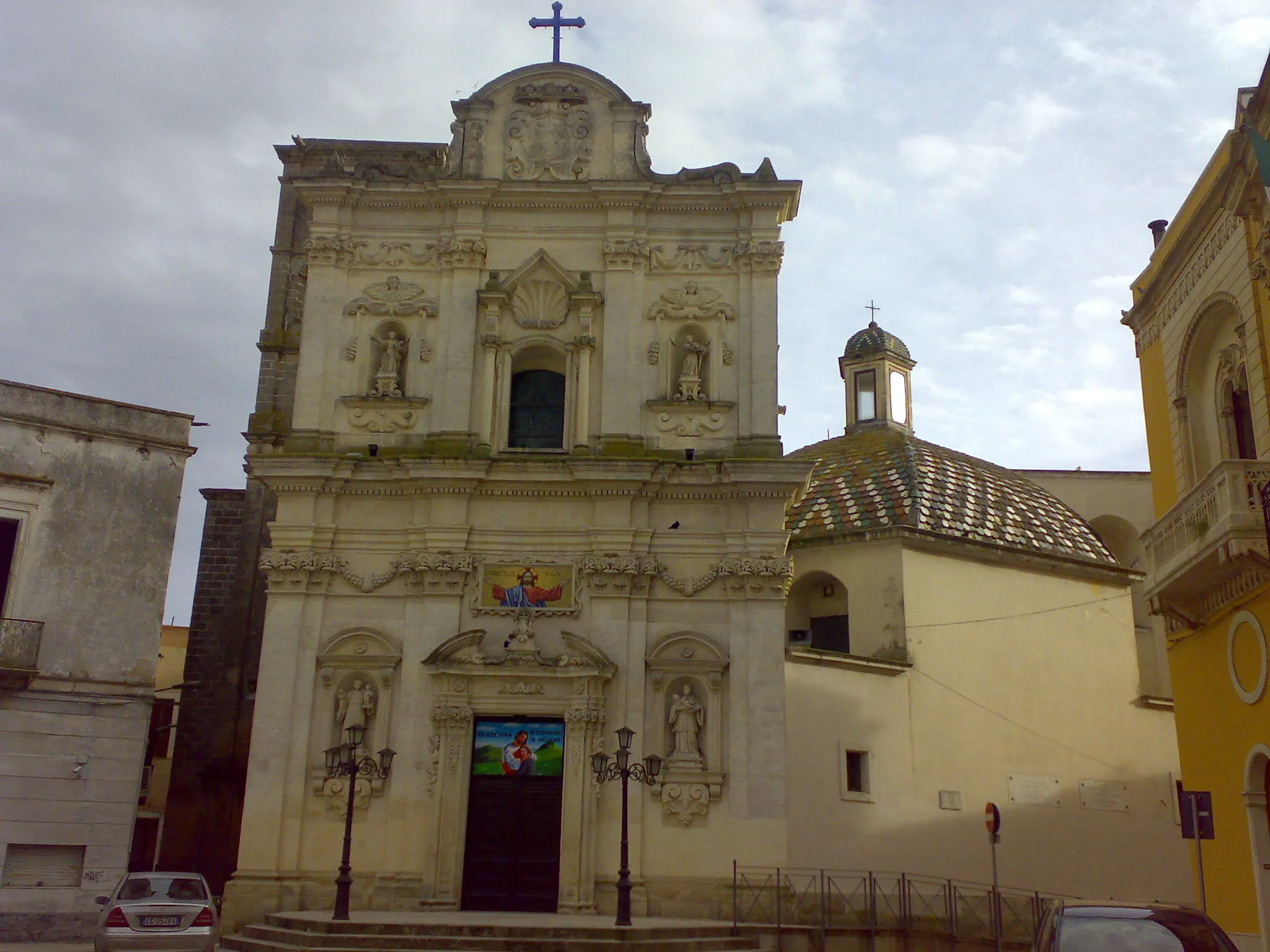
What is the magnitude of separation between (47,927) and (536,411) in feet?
37.4

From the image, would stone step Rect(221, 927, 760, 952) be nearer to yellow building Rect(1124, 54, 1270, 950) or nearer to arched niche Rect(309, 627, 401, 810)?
arched niche Rect(309, 627, 401, 810)

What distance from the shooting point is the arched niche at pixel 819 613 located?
26766mm

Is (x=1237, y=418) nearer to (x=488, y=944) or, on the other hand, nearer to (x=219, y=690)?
(x=488, y=944)

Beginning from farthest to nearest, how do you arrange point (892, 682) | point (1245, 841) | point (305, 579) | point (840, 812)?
point (892, 682) < point (840, 812) < point (305, 579) < point (1245, 841)

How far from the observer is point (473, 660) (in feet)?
66.9

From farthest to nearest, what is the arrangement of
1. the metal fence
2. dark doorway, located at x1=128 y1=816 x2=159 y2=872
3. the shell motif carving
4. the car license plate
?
dark doorway, located at x1=128 y1=816 x2=159 y2=872
the shell motif carving
the metal fence
the car license plate

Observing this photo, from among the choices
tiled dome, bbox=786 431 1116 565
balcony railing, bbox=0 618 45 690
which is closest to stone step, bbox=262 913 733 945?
balcony railing, bbox=0 618 45 690

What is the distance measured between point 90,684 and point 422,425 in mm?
6915

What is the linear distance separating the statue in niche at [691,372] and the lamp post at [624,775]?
589 cm

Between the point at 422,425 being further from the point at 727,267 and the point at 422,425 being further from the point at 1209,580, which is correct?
the point at 1209,580

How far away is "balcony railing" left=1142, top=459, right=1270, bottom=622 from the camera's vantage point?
14.5 meters

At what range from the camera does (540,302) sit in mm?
22984

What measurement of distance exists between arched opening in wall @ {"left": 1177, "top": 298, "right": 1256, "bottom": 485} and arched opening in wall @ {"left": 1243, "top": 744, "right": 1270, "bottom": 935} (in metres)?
3.89

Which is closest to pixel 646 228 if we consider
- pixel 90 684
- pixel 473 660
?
pixel 473 660
